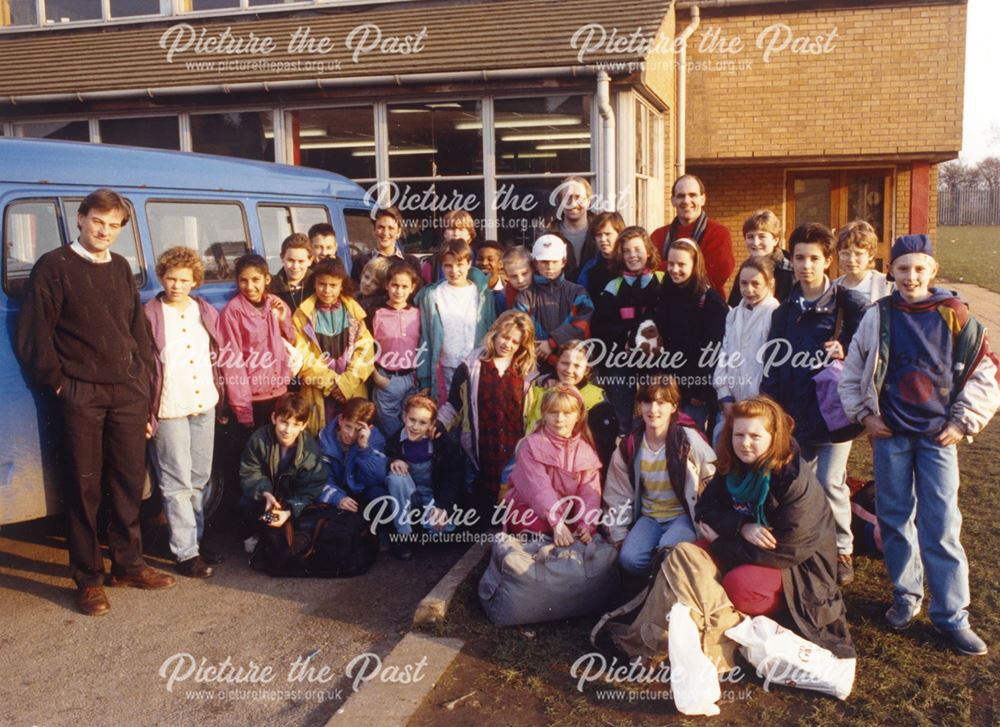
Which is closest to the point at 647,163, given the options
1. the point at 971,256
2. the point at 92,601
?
the point at 92,601

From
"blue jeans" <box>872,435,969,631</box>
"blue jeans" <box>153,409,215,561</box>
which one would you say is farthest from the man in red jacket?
"blue jeans" <box>153,409,215,561</box>

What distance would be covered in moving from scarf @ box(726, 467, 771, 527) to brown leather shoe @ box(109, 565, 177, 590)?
10.1 feet

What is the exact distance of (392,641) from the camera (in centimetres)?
443

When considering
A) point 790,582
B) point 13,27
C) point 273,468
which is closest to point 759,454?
point 790,582

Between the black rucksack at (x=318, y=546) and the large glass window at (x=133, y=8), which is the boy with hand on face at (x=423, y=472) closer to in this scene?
the black rucksack at (x=318, y=546)

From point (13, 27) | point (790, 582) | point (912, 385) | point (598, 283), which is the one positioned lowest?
point (790, 582)

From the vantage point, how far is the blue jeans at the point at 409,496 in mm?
5531

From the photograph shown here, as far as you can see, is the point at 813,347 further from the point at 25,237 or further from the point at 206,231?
the point at 25,237

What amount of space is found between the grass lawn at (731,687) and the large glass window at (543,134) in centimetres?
699

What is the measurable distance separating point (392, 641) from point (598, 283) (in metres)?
2.72

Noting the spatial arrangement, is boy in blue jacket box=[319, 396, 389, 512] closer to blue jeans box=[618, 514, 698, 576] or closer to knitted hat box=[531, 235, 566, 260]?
knitted hat box=[531, 235, 566, 260]

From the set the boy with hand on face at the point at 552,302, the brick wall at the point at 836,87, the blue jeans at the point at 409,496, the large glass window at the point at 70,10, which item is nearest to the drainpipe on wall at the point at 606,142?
the brick wall at the point at 836,87

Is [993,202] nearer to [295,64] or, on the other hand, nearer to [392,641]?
[295,64]

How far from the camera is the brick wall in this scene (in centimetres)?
1266
